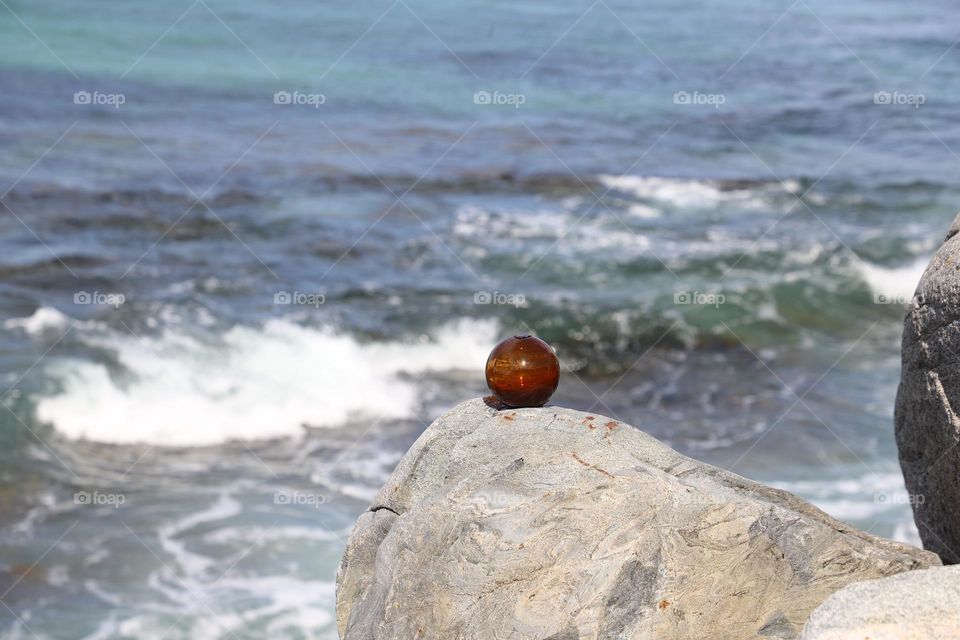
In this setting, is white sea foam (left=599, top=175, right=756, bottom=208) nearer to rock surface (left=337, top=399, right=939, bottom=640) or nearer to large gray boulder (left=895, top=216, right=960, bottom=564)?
large gray boulder (left=895, top=216, right=960, bottom=564)

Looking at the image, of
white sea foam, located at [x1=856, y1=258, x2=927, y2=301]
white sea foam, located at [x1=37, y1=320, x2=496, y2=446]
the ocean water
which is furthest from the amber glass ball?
white sea foam, located at [x1=856, y1=258, x2=927, y2=301]

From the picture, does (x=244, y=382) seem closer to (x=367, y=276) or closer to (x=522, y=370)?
(x=367, y=276)

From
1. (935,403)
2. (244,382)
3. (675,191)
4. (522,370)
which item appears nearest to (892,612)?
(935,403)

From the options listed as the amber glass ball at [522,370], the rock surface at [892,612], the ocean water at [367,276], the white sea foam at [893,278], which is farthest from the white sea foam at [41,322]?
the rock surface at [892,612]

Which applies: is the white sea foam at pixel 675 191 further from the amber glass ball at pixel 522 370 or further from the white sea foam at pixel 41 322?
the amber glass ball at pixel 522 370

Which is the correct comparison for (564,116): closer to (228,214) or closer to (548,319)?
(228,214)

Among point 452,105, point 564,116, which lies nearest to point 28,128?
point 452,105
